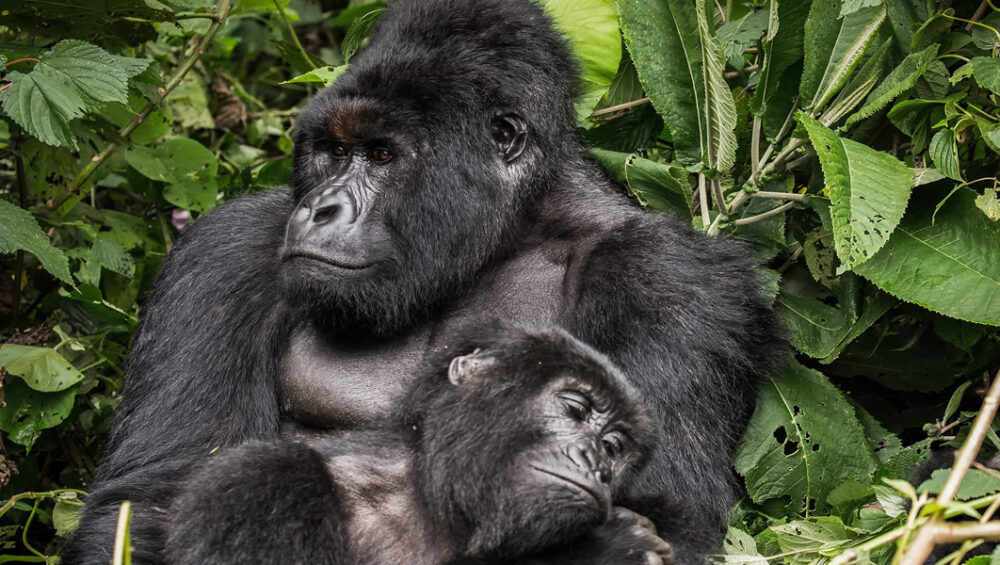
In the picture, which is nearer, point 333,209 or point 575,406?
point 575,406

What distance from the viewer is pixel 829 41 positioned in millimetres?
3645

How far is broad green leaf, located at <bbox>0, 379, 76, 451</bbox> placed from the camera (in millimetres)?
3834

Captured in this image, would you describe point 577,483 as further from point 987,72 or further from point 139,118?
point 139,118

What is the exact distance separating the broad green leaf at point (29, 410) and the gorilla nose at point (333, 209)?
4.27ft

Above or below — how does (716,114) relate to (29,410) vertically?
above

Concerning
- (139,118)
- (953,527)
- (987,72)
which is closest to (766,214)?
(987,72)

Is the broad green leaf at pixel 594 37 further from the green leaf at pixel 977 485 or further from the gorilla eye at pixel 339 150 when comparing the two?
the green leaf at pixel 977 485

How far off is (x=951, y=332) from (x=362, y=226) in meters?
2.01

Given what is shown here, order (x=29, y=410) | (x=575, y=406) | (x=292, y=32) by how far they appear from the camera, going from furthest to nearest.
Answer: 1. (x=292, y=32)
2. (x=29, y=410)
3. (x=575, y=406)

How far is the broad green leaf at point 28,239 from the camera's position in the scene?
3613 millimetres

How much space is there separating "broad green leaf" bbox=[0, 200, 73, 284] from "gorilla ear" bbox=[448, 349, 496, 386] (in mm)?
1588

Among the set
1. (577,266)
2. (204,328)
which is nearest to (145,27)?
(204,328)

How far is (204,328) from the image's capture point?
3475mm

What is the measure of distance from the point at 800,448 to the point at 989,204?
0.95m
